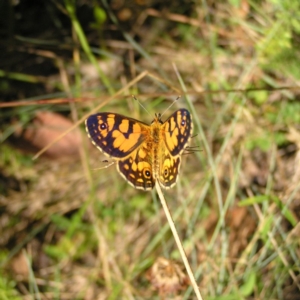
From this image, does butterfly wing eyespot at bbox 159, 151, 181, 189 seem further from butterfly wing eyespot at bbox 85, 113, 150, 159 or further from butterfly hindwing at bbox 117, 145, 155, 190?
butterfly wing eyespot at bbox 85, 113, 150, 159

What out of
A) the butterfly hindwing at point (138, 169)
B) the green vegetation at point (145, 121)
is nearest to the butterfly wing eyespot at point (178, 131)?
the butterfly hindwing at point (138, 169)

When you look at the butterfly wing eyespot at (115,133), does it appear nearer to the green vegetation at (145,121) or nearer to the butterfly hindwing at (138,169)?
the butterfly hindwing at (138,169)

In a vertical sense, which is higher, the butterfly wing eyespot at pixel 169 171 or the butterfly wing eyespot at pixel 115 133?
the butterfly wing eyespot at pixel 115 133

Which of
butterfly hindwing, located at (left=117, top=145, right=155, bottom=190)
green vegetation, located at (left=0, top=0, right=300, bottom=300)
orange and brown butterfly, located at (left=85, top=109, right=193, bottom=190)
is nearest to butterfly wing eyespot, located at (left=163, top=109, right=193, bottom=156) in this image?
orange and brown butterfly, located at (left=85, top=109, right=193, bottom=190)

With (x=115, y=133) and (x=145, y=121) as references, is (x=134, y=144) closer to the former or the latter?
(x=115, y=133)

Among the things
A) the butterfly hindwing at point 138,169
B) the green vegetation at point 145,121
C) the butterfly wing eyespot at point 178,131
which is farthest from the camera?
the green vegetation at point 145,121

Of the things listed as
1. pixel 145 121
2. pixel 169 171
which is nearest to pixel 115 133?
pixel 169 171

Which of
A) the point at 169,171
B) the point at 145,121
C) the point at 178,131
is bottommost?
the point at 169,171

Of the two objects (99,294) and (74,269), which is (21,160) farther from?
(99,294)
